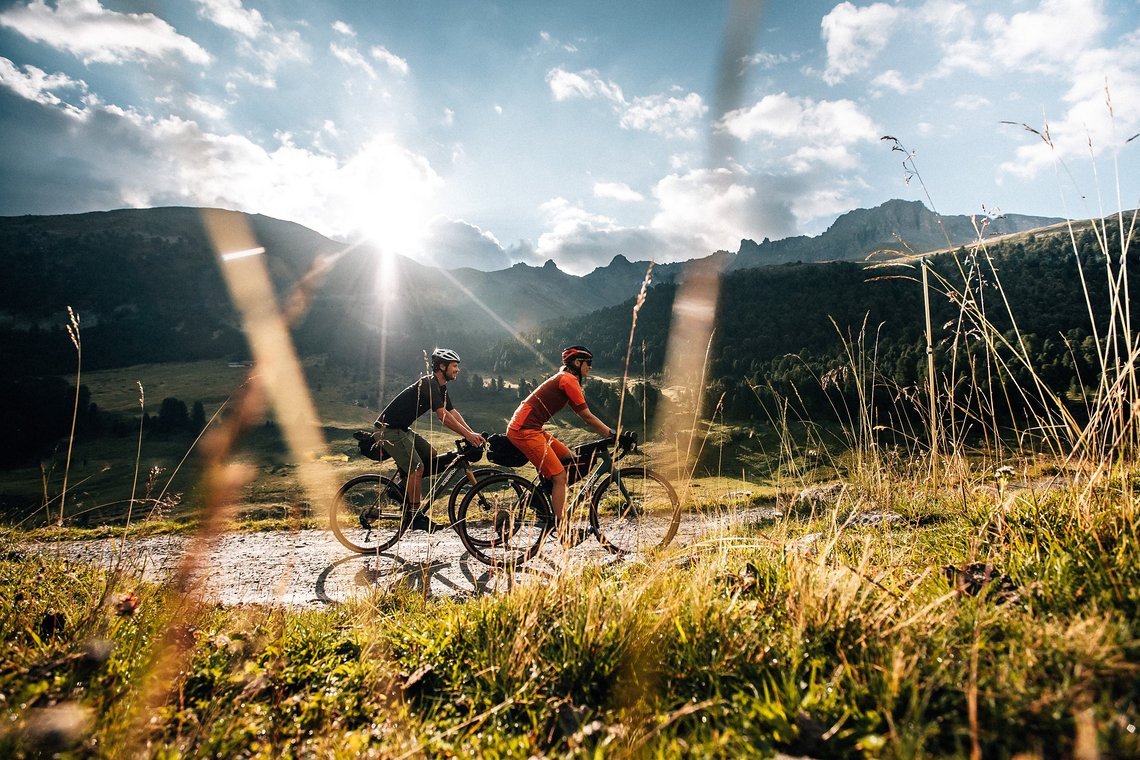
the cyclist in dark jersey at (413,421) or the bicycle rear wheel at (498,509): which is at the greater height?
the cyclist in dark jersey at (413,421)

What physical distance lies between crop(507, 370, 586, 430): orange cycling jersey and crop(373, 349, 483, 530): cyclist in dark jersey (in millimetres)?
784

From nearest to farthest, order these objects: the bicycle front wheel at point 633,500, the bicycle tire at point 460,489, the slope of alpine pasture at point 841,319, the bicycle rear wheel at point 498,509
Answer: the bicycle front wheel at point 633,500 < the bicycle rear wheel at point 498,509 < the bicycle tire at point 460,489 < the slope of alpine pasture at point 841,319

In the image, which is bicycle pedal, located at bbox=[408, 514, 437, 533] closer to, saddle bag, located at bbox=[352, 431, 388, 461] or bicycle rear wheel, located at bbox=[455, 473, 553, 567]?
bicycle rear wheel, located at bbox=[455, 473, 553, 567]

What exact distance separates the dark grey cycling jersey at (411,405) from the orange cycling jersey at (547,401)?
1.27 meters

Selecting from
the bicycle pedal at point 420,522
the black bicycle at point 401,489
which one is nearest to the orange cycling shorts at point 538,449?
the black bicycle at point 401,489

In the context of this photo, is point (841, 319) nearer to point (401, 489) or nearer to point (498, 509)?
point (401, 489)

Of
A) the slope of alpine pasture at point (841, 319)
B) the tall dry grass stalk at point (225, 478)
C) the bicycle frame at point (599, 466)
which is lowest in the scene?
the tall dry grass stalk at point (225, 478)

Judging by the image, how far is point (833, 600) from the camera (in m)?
2.47

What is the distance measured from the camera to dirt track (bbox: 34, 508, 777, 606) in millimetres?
5934

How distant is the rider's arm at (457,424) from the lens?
7.14 m

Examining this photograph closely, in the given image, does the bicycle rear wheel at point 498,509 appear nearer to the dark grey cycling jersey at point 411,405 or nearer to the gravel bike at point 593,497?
the gravel bike at point 593,497

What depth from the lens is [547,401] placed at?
682cm

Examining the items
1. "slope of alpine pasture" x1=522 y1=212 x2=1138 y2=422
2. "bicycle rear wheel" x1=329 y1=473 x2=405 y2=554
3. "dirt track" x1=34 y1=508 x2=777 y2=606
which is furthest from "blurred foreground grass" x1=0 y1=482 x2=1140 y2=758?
"slope of alpine pasture" x1=522 y1=212 x2=1138 y2=422

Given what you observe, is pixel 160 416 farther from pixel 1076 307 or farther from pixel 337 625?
pixel 1076 307
